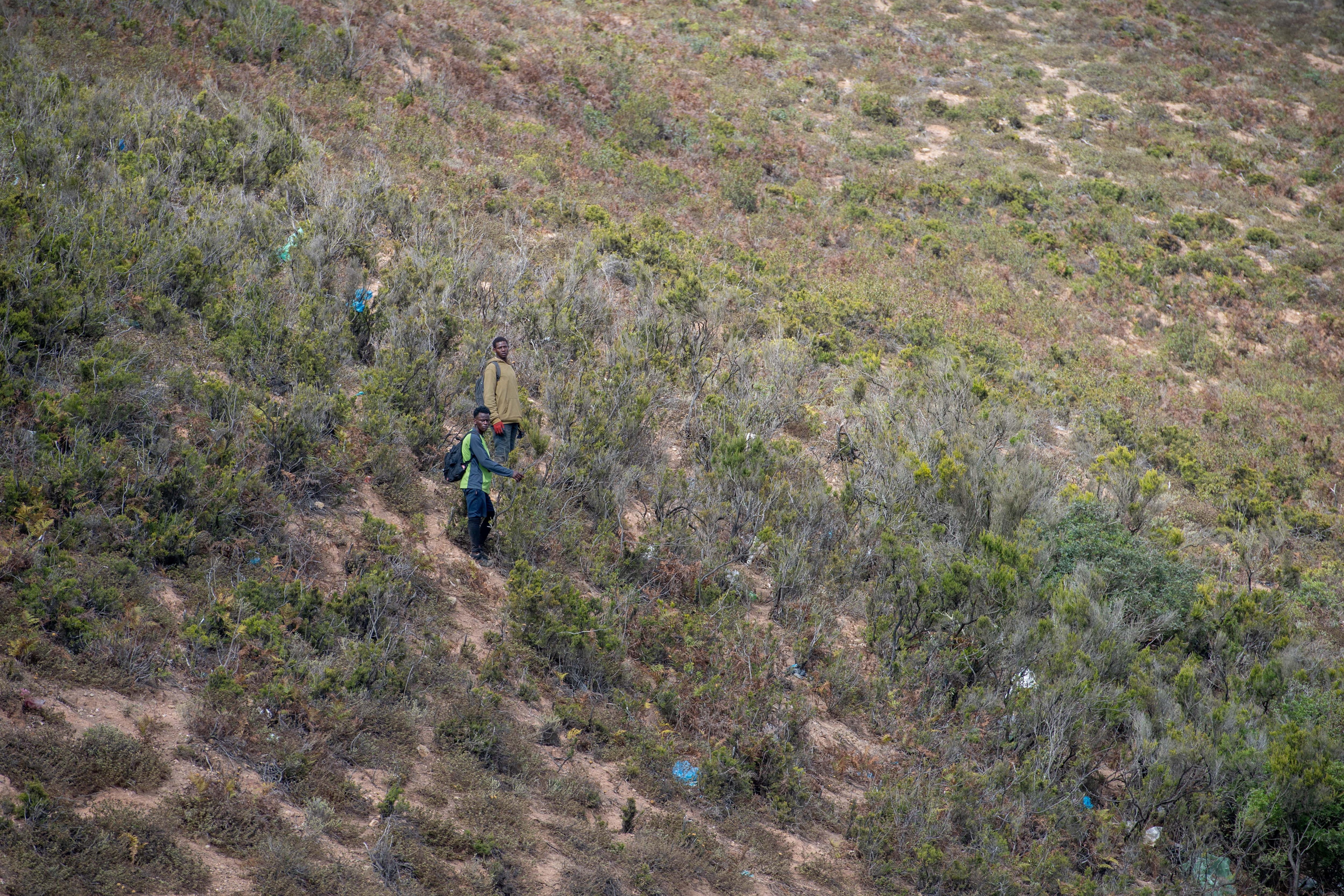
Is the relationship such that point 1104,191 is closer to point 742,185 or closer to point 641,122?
point 742,185

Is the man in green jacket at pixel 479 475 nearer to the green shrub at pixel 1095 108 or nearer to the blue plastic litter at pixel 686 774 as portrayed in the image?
the blue plastic litter at pixel 686 774

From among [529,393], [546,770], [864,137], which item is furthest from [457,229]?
[864,137]

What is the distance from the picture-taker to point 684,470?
8.16m

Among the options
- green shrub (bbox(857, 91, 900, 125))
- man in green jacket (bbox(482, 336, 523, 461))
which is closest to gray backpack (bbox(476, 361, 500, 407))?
man in green jacket (bbox(482, 336, 523, 461))

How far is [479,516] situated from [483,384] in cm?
123

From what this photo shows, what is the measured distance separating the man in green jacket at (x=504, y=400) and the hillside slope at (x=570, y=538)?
0.22 m

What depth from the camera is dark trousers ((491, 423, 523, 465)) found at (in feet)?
21.9

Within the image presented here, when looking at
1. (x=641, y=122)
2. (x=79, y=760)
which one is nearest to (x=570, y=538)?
(x=79, y=760)

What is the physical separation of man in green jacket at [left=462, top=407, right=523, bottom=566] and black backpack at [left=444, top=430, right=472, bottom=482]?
0.04 feet

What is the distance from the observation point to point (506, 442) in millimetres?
6809

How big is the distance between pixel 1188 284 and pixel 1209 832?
15.0 metres

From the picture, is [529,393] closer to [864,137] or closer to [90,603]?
[90,603]

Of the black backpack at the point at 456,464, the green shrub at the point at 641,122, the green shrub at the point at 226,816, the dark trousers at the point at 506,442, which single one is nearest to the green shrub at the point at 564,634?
the black backpack at the point at 456,464

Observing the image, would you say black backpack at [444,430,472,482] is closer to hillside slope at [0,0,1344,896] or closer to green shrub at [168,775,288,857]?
hillside slope at [0,0,1344,896]
